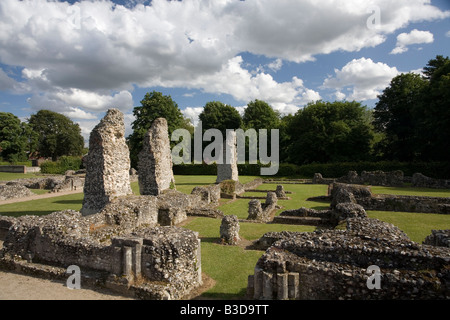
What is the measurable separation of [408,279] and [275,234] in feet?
16.0

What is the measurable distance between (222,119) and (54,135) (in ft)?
127

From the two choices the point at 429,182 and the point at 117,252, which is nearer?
the point at 117,252

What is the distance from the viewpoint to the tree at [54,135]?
62938mm

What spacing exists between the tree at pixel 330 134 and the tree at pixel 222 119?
11849mm

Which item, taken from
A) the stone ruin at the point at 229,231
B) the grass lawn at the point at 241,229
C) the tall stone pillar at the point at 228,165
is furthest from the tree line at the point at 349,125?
the stone ruin at the point at 229,231

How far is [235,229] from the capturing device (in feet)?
34.9

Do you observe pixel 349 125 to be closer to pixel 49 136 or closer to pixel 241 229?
pixel 241 229

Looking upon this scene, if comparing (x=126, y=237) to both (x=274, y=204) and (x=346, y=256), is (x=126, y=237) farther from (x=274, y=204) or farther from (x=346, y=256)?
(x=274, y=204)

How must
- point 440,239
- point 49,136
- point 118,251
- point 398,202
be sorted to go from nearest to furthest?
1. point 118,251
2. point 440,239
3. point 398,202
4. point 49,136

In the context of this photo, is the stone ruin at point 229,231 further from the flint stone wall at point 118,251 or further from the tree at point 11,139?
the tree at point 11,139

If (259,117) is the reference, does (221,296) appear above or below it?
below

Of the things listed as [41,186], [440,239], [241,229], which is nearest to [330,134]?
[241,229]

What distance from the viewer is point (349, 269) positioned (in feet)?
18.6

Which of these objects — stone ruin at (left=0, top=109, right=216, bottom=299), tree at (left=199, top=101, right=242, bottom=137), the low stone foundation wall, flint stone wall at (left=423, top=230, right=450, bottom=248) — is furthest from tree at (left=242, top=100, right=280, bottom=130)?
the low stone foundation wall
